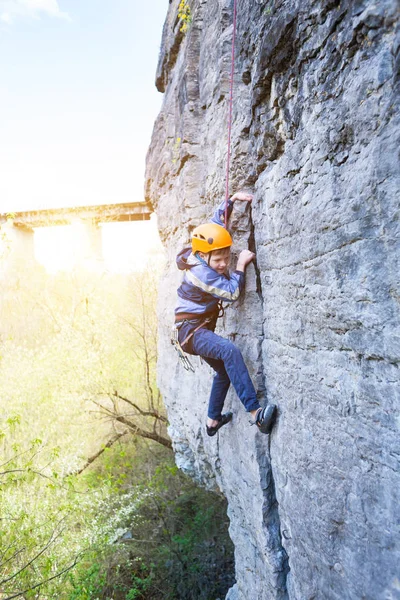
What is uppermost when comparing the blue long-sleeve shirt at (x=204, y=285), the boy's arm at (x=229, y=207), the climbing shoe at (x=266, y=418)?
the boy's arm at (x=229, y=207)

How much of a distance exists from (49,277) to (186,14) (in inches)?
609

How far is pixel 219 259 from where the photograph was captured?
333cm

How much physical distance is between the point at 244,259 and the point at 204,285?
0.39m

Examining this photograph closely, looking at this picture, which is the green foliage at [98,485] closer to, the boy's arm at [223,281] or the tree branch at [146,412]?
the tree branch at [146,412]

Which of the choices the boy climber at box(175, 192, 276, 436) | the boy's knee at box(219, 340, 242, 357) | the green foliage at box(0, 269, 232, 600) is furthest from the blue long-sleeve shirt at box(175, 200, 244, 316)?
the green foliage at box(0, 269, 232, 600)

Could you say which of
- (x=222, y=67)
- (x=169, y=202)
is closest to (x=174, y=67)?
(x=169, y=202)

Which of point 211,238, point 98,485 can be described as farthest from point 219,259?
point 98,485

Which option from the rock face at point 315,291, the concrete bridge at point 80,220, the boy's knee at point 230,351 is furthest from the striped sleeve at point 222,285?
the concrete bridge at point 80,220

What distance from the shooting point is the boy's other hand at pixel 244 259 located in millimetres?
3302

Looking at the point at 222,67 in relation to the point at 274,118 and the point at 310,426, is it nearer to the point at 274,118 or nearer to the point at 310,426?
the point at 274,118

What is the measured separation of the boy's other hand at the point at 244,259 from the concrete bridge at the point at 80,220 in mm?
10530

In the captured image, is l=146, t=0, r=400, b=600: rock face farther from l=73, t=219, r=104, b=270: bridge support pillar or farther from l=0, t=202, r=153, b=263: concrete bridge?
l=73, t=219, r=104, b=270: bridge support pillar

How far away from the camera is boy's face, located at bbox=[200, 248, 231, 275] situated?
3314mm

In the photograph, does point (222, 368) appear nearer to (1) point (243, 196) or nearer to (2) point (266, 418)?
(2) point (266, 418)
